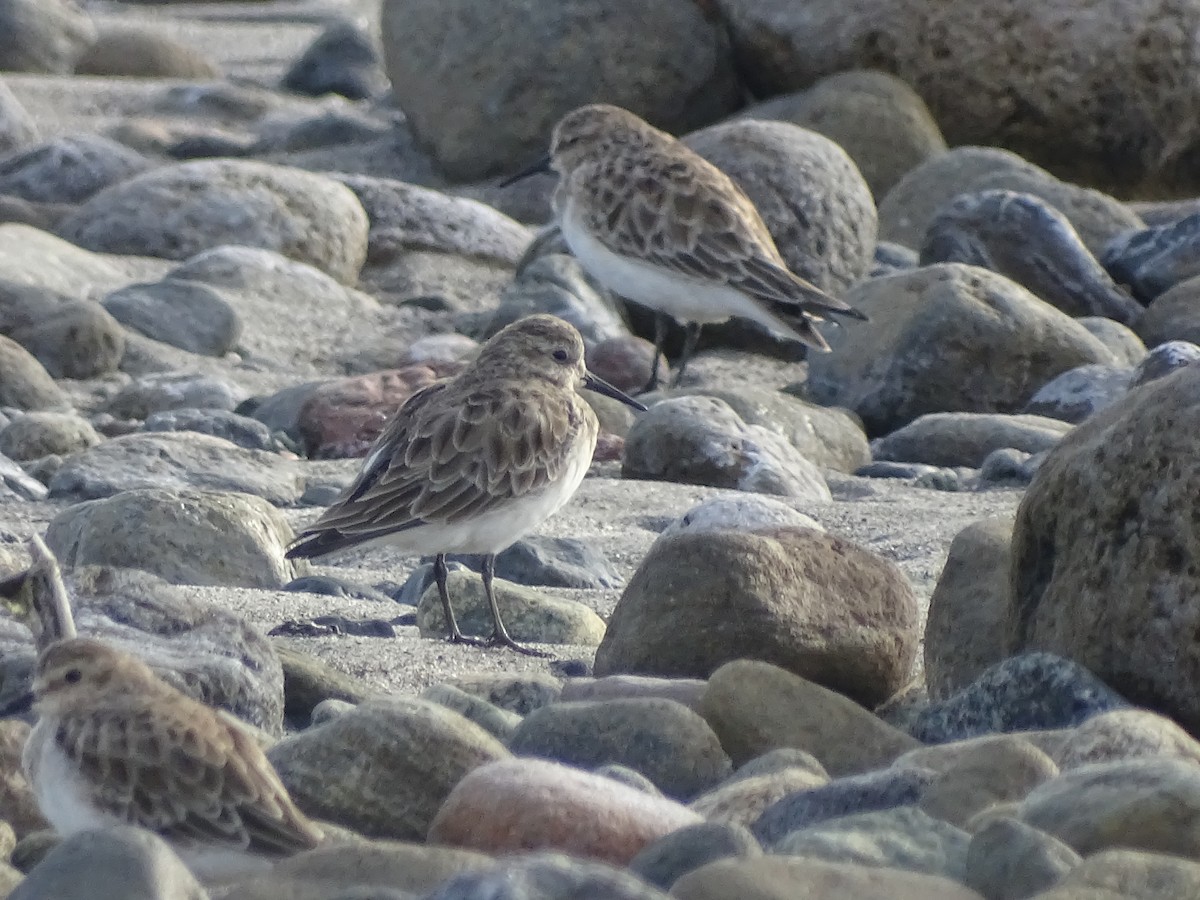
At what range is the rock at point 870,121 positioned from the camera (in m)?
14.2

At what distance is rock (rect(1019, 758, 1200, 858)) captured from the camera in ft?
10.5

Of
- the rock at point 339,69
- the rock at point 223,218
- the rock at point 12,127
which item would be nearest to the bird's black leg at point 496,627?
the rock at point 223,218

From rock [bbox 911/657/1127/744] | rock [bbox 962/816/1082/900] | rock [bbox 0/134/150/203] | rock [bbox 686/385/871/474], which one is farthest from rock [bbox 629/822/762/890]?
rock [bbox 0/134/150/203]

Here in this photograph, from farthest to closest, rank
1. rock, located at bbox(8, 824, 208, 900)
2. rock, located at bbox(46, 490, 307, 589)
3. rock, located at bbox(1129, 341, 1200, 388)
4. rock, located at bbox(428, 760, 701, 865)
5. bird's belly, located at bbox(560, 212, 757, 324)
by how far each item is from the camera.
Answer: bird's belly, located at bbox(560, 212, 757, 324)
rock, located at bbox(1129, 341, 1200, 388)
rock, located at bbox(46, 490, 307, 589)
rock, located at bbox(428, 760, 701, 865)
rock, located at bbox(8, 824, 208, 900)

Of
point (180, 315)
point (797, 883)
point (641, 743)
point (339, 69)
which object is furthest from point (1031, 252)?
point (339, 69)

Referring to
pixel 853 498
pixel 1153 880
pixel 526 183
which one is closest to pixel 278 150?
pixel 526 183

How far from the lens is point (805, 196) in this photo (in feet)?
37.0

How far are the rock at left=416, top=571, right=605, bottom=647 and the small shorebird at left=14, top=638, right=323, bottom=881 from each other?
229 cm

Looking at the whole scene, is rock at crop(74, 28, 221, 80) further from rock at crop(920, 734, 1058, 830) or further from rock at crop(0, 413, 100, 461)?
rock at crop(920, 734, 1058, 830)

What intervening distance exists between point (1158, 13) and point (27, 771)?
12.7m

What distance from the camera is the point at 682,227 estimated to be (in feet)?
32.1

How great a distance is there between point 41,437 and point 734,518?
12.6 feet

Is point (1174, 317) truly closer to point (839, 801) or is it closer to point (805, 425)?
point (805, 425)

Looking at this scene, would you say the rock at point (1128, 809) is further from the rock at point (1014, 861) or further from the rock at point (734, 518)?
the rock at point (734, 518)
